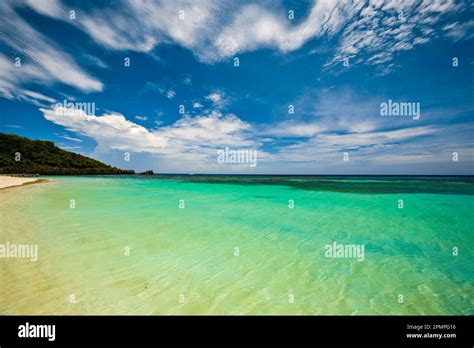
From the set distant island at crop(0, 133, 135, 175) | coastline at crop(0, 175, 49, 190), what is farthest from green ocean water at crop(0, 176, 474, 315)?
distant island at crop(0, 133, 135, 175)

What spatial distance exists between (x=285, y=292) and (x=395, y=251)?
5.12 m

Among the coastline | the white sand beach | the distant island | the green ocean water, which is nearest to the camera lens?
the green ocean water

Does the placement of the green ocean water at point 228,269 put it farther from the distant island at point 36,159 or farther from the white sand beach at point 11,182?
the distant island at point 36,159

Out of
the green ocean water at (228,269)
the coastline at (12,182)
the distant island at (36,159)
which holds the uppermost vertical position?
the distant island at (36,159)

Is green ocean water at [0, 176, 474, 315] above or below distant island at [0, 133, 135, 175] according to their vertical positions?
below

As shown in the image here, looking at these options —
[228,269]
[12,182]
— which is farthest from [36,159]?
[228,269]

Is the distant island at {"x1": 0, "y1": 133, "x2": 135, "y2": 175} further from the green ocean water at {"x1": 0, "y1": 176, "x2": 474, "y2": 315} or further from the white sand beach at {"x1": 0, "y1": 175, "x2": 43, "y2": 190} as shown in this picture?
the green ocean water at {"x1": 0, "y1": 176, "x2": 474, "y2": 315}

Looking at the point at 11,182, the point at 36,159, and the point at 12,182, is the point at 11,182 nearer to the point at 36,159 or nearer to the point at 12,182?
the point at 12,182

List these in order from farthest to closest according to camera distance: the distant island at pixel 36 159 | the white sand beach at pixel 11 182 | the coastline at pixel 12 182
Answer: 1. the distant island at pixel 36 159
2. the white sand beach at pixel 11 182
3. the coastline at pixel 12 182

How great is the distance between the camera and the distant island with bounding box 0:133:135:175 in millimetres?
64875

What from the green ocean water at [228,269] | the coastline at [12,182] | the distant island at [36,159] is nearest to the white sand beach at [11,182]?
the coastline at [12,182]

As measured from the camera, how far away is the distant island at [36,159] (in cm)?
6488
